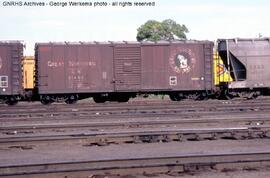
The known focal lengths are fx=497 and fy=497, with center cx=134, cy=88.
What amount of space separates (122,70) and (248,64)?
21.9ft

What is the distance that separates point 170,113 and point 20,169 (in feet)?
34.0

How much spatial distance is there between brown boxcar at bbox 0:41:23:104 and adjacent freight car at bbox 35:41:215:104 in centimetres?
92

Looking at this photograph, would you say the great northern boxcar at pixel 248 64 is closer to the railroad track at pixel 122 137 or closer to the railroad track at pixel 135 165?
the railroad track at pixel 122 137

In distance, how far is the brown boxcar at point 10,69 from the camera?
2408 centimetres

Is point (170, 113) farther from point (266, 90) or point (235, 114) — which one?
point (266, 90)

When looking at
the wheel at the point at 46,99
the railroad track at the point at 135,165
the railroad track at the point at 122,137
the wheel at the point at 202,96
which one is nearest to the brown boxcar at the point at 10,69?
the wheel at the point at 46,99

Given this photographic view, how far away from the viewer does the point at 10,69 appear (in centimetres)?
2428

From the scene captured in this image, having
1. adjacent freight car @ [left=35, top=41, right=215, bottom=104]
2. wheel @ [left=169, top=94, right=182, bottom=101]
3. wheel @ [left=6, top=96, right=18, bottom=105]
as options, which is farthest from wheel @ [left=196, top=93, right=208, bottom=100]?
wheel @ [left=6, top=96, right=18, bottom=105]

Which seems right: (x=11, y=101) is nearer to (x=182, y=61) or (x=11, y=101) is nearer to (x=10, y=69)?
(x=10, y=69)

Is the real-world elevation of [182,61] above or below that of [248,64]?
above

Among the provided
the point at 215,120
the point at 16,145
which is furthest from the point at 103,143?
the point at 215,120

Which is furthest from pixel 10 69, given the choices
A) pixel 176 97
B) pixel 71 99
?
pixel 176 97

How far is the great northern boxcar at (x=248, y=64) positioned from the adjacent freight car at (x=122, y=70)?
3.43ft

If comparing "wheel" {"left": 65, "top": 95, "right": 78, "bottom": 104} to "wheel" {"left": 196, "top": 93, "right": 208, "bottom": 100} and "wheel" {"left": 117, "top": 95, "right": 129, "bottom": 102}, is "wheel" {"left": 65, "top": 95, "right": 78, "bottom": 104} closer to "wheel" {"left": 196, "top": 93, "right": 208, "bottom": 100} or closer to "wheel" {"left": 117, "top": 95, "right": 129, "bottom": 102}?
"wheel" {"left": 117, "top": 95, "right": 129, "bottom": 102}
